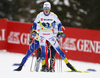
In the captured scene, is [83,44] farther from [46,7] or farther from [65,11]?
[65,11]

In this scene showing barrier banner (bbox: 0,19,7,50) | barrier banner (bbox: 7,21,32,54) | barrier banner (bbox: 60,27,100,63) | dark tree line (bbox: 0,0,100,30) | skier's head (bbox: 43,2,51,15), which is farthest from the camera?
dark tree line (bbox: 0,0,100,30)

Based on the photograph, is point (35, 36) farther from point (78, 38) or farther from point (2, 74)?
point (78, 38)

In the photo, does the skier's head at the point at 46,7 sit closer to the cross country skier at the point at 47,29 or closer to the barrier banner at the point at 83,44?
the cross country skier at the point at 47,29

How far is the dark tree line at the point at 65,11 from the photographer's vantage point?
902 inches

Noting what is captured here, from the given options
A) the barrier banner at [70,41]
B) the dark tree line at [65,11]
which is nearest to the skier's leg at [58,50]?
the barrier banner at [70,41]

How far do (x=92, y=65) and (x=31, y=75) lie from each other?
6.33 m

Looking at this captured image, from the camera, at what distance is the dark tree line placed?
22.9 metres

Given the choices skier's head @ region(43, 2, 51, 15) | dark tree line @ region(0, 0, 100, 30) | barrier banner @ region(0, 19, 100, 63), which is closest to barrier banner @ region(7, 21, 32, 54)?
barrier banner @ region(0, 19, 100, 63)

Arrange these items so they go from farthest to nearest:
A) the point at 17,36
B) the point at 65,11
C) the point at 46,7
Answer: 1. the point at 65,11
2. the point at 17,36
3. the point at 46,7

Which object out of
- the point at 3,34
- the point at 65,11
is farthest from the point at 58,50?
the point at 65,11

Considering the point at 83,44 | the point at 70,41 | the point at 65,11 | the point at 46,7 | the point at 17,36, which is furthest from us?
the point at 65,11

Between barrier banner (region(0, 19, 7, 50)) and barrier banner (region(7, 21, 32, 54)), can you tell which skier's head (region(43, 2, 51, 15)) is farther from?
barrier banner (region(0, 19, 7, 50))

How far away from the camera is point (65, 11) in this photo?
75.3 ft

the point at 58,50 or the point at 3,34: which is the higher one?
the point at 3,34
